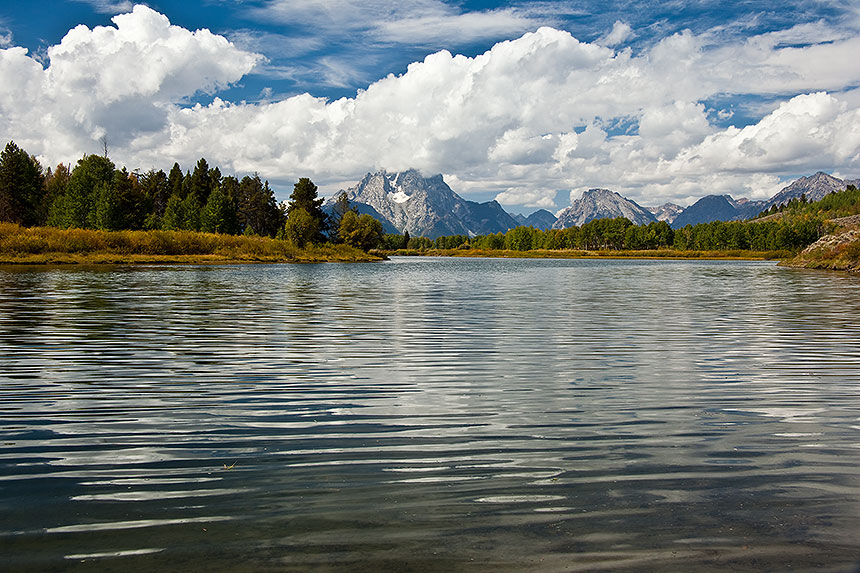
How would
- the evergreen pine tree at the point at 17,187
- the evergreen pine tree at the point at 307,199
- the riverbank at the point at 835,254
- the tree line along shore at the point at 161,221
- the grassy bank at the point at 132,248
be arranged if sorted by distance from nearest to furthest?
the riverbank at the point at 835,254 → the grassy bank at the point at 132,248 → the tree line along shore at the point at 161,221 → the evergreen pine tree at the point at 17,187 → the evergreen pine tree at the point at 307,199

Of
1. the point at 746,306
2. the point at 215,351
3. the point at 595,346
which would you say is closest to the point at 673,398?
the point at 595,346

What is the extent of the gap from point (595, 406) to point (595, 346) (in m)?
9.73

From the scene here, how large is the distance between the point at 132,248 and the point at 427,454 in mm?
117267

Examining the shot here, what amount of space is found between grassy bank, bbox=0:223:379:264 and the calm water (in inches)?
3405

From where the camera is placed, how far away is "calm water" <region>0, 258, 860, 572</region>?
6602 mm

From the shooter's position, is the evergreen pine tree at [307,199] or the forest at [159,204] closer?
the forest at [159,204]

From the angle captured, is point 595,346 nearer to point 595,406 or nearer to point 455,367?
point 455,367

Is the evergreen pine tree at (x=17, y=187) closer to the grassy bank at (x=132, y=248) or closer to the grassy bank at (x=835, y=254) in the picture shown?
the grassy bank at (x=132, y=248)

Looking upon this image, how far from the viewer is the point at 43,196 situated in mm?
156125

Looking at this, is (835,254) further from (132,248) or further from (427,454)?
(132,248)

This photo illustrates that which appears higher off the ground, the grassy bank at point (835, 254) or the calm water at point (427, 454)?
the grassy bank at point (835, 254)

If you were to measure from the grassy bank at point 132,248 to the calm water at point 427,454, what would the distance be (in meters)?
86.5

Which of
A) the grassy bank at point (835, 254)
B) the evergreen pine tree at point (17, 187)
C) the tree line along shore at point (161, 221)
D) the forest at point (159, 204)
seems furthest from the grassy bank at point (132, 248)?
the grassy bank at point (835, 254)

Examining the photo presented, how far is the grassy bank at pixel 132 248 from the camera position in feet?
312
